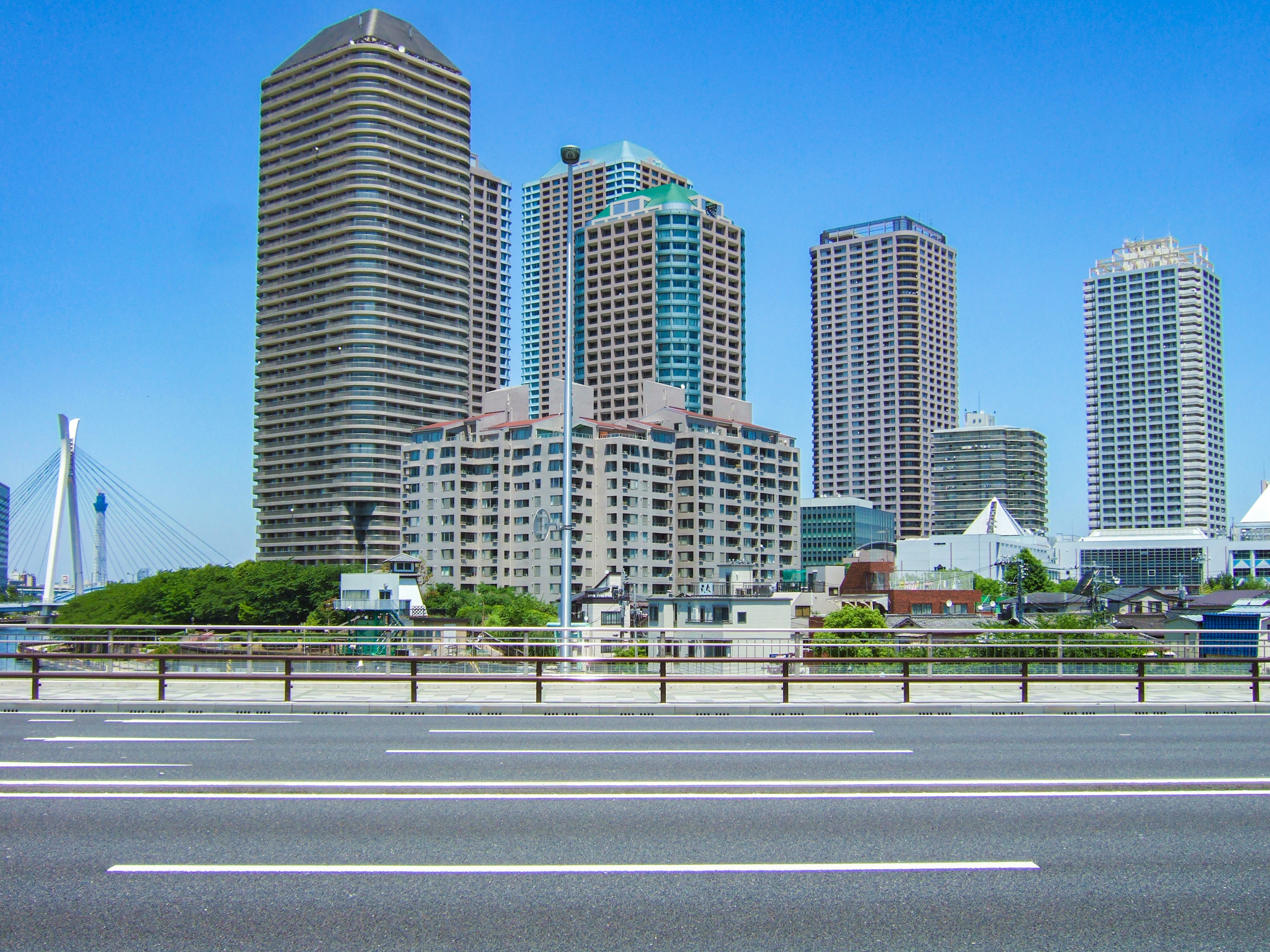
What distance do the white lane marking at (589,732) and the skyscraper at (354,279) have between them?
422 feet

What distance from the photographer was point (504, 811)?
10.8 m

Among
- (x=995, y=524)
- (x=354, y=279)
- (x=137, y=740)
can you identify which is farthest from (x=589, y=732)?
(x=995, y=524)

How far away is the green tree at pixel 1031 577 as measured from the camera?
114000 mm

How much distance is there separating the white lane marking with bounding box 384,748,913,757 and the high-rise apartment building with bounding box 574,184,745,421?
15640 cm

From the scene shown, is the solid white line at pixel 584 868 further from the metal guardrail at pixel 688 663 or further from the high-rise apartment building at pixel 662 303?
the high-rise apartment building at pixel 662 303

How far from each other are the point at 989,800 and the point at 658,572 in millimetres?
116206

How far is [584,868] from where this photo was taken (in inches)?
343

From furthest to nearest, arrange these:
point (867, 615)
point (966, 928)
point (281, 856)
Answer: point (867, 615) < point (281, 856) < point (966, 928)

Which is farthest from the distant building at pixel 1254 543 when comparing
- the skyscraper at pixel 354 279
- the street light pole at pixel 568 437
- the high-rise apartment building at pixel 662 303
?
the street light pole at pixel 568 437

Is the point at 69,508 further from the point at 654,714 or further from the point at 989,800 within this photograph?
the point at 989,800

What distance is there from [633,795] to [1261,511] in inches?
8243

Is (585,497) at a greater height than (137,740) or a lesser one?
greater

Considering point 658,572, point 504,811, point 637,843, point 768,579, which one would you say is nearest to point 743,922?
point 637,843

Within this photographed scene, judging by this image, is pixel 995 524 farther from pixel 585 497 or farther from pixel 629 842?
pixel 629 842
